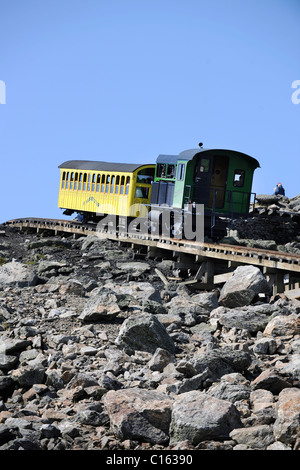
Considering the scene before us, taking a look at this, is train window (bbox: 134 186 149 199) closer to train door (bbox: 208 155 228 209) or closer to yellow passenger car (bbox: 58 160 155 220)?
yellow passenger car (bbox: 58 160 155 220)

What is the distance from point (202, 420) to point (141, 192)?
20.2 m

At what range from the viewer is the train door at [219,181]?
1040 inches

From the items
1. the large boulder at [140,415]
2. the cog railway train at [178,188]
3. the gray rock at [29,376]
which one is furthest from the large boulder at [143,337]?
the cog railway train at [178,188]

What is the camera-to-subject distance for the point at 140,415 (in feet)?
30.4

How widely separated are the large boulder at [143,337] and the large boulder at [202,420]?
137 inches

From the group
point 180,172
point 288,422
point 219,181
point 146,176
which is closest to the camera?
point 288,422

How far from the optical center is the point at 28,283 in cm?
1991

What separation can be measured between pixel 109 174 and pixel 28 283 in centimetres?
1104

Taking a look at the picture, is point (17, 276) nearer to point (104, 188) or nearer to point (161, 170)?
point (161, 170)

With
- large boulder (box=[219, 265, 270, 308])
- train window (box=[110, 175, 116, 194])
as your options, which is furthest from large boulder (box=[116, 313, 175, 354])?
train window (box=[110, 175, 116, 194])

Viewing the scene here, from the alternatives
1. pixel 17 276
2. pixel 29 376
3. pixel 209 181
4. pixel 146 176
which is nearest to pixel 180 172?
pixel 209 181

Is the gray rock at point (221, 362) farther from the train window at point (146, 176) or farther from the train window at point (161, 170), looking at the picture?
the train window at point (146, 176)
